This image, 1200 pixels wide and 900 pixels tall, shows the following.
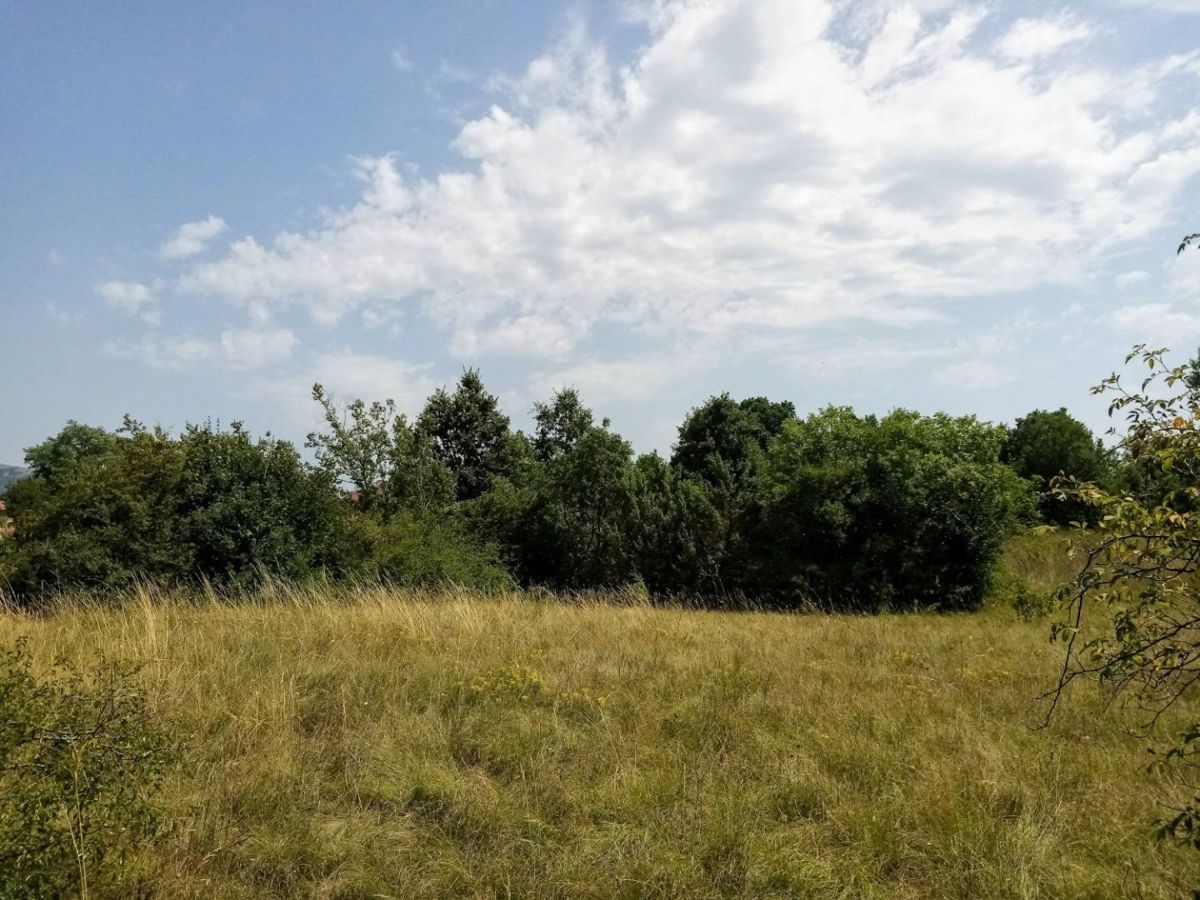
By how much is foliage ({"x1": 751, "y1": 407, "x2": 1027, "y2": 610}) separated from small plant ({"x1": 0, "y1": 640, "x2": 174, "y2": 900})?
48.9 feet

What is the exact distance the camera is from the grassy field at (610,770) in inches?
148

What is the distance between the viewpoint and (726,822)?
422 centimetres

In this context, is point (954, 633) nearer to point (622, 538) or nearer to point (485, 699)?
point (485, 699)

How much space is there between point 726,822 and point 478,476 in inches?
1311

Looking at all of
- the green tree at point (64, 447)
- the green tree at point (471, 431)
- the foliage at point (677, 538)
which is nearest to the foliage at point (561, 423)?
the green tree at point (471, 431)

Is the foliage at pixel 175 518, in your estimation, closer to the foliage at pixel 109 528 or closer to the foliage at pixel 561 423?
the foliage at pixel 109 528

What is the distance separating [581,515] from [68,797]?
64.0 ft

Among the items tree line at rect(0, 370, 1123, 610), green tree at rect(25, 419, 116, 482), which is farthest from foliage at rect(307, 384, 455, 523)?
green tree at rect(25, 419, 116, 482)

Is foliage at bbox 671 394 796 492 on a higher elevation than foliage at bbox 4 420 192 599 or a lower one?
higher

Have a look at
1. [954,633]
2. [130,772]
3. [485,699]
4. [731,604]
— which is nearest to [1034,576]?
[731,604]

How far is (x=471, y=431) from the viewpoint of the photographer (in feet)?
124

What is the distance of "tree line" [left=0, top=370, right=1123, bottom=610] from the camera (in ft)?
42.3

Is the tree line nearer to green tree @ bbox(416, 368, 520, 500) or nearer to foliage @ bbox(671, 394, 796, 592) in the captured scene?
foliage @ bbox(671, 394, 796, 592)

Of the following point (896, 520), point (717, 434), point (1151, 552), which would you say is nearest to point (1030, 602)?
point (896, 520)
